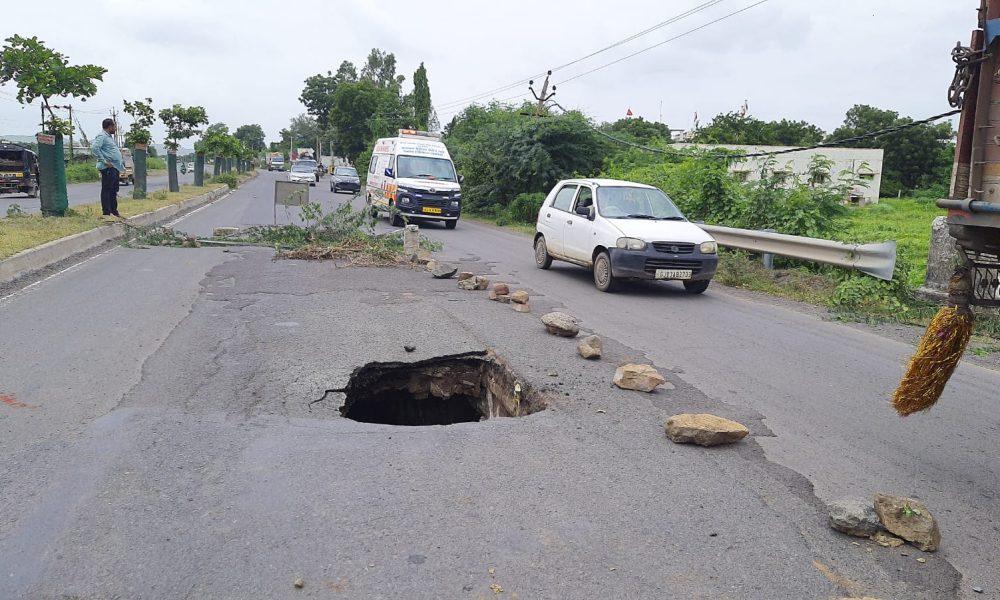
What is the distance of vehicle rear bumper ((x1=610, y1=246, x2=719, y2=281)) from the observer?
10.3m

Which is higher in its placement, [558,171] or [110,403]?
[558,171]

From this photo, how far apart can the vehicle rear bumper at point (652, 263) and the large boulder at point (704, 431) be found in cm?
583

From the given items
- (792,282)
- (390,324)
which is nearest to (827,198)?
(792,282)

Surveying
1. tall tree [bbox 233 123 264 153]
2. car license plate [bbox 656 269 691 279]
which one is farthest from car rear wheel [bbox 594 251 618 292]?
tall tree [bbox 233 123 264 153]

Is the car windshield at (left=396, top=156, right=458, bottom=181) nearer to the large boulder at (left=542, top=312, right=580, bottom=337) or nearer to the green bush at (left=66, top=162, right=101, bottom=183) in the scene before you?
the large boulder at (left=542, top=312, right=580, bottom=337)

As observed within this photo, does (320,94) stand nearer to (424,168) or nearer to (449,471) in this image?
(424,168)

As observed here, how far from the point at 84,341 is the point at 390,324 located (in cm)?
278

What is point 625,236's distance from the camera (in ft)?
34.0

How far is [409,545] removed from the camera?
3143 millimetres

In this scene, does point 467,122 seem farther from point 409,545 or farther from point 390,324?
point 409,545

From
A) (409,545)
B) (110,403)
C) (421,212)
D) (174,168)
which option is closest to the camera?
(409,545)

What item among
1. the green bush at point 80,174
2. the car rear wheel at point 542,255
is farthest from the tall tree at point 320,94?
the car rear wheel at point 542,255

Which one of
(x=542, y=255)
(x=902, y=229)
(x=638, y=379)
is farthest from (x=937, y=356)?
(x=902, y=229)

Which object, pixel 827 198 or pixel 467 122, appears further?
pixel 467 122
